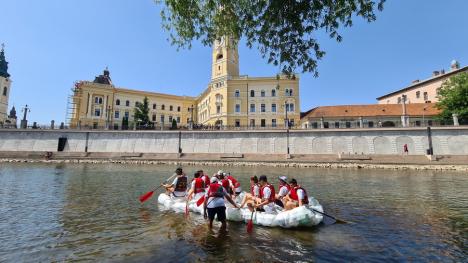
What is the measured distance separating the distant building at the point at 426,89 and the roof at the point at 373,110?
317 centimetres

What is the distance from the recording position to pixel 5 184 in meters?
17.0

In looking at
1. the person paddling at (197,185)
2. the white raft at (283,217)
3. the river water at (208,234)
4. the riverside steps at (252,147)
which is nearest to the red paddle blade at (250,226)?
the river water at (208,234)

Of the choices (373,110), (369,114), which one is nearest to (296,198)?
(369,114)

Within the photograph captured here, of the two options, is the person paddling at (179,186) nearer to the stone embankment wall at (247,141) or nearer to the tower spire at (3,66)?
the stone embankment wall at (247,141)

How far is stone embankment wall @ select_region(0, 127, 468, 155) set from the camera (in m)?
37.7

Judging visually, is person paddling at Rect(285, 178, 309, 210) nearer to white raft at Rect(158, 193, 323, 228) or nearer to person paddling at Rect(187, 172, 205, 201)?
white raft at Rect(158, 193, 323, 228)

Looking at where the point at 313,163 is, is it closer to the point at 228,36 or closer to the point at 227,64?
the point at 228,36

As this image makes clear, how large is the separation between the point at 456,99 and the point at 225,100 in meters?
41.8

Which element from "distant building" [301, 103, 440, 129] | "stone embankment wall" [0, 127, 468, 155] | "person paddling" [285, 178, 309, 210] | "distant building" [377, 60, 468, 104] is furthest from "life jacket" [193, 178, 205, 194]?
"distant building" [377, 60, 468, 104]

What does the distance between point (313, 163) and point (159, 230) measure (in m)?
29.1

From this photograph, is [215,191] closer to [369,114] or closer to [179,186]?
[179,186]

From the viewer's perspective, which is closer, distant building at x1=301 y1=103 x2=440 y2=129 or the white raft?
the white raft

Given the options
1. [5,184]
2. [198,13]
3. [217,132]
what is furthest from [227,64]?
[198,13]

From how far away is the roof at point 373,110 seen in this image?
51469 millimetres
